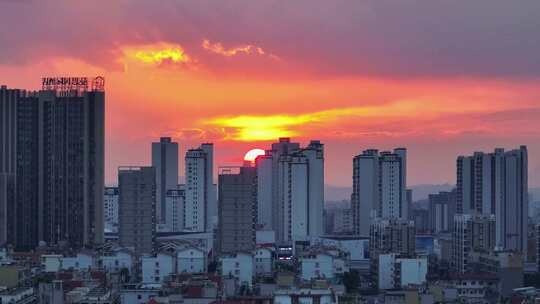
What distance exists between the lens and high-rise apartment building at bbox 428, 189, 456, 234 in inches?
1639

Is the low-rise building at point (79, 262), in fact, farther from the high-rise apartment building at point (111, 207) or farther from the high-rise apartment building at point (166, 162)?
the high-rise apartment building at point (166, 162)

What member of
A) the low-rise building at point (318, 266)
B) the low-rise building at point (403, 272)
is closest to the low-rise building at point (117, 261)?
the low-rise building at point (318, 266)

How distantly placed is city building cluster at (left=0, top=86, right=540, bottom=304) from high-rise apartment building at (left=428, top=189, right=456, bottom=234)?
0.12m

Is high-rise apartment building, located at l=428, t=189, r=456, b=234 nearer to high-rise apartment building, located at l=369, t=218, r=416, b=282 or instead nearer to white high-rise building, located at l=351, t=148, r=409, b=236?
white high-rise building, located at l=351, t=148, r=409, b=236

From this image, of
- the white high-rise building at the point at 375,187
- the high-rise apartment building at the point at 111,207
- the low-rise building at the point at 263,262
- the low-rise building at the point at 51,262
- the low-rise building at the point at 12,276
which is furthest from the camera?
the high-rise apartment building at the point at 111,207

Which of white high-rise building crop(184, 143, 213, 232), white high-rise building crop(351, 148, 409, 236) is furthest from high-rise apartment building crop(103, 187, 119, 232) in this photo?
white high-rise building crop(351, 148, 409, 236)

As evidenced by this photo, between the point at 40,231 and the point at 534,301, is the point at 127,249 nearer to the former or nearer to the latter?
the point at 40,231

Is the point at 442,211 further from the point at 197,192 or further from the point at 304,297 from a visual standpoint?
the point at 304,297

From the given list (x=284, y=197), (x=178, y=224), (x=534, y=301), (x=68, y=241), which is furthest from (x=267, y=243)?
(x=534, y=301)

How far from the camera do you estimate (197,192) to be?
114 feet

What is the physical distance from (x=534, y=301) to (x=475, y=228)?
8.72 metres

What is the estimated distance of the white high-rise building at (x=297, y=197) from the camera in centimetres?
3250

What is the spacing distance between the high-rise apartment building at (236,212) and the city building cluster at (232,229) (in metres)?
0.03

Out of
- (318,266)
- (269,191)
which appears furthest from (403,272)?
(269,191)
